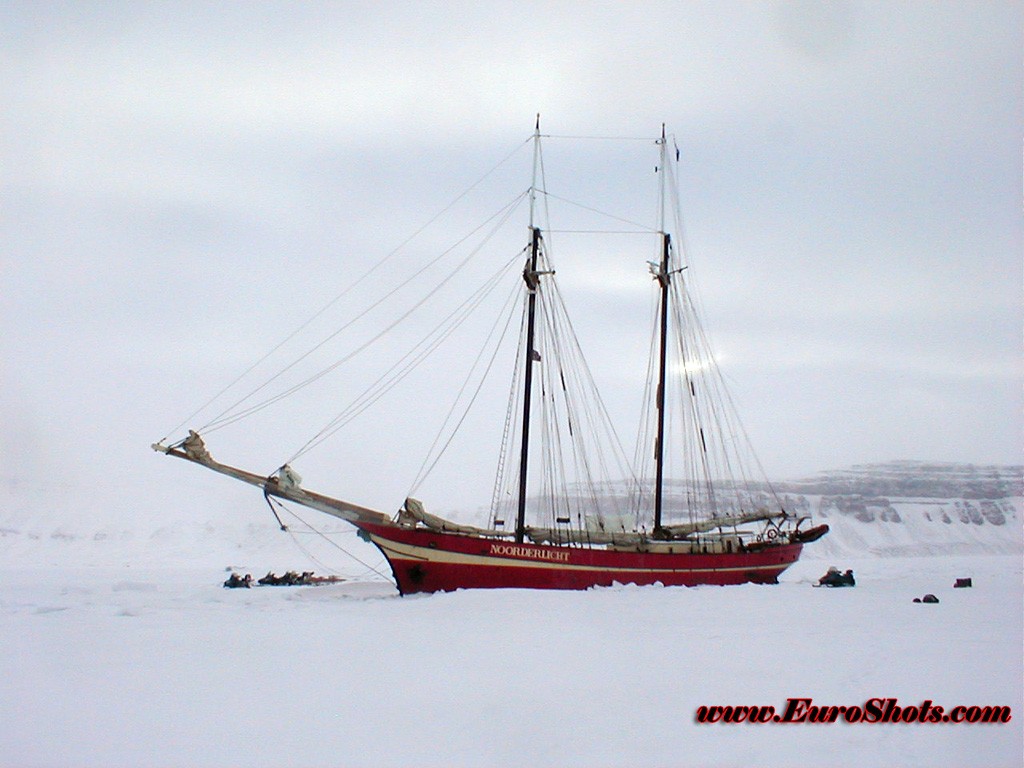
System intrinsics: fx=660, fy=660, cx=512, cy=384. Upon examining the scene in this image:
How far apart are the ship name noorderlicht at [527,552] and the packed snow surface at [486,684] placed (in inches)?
266

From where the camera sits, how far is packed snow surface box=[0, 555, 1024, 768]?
743 centimetres

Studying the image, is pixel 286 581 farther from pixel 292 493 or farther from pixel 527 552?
pixel 527 552

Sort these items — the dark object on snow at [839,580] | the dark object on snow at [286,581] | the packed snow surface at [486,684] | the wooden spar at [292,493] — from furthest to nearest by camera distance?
the dark object on snow at [839,580] < the dark object on snow at [286,581] < the wooden spar at [292,493] < the packed snow surface at [486,684]

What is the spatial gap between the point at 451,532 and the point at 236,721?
1817 cm

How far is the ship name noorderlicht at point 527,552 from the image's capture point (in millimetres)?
24203

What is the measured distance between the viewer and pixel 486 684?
32.1 feet

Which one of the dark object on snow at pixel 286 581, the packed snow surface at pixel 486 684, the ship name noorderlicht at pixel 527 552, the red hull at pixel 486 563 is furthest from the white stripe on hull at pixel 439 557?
the dark object on snow at pixel 286 581

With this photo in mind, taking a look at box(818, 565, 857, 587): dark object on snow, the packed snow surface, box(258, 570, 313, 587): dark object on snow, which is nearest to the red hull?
box(258, 570, 313, 587): dark object on snow

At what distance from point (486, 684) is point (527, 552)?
588 inches

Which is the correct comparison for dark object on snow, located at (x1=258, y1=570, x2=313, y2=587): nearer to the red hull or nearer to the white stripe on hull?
the red hull

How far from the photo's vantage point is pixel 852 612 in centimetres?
1777

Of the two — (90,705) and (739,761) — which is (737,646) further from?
(90,705)

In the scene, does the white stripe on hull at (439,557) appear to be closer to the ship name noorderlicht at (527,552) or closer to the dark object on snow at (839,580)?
the ship name noorderlicht at (527,552)

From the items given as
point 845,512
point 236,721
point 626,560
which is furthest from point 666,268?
point 845,512
